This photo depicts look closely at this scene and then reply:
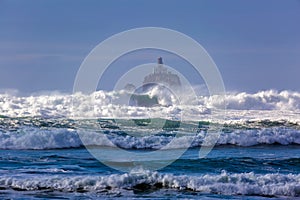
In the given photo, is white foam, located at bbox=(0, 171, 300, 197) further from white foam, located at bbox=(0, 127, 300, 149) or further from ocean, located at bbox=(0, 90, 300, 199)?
white foam, located at bbox=(0, 127, 300, 149)

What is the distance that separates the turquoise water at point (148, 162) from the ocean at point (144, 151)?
1.4 inches

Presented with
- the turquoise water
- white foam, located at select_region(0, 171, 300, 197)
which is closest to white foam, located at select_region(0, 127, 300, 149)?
the turquoise water

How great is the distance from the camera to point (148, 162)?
97.7 feet

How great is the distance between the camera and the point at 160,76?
126 ft

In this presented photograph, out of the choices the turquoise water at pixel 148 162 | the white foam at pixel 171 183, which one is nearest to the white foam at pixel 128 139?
the turquoise water at pixel 148 162

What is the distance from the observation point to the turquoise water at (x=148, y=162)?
19.9m

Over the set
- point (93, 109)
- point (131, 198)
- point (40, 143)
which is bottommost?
point (131, 198)

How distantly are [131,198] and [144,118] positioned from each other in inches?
1175

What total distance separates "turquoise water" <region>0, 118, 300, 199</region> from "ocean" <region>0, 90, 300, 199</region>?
0.03m

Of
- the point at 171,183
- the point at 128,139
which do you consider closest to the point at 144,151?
the point at 128,139

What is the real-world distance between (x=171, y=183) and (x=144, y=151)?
15.8 metres

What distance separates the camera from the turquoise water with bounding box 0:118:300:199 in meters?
19.9

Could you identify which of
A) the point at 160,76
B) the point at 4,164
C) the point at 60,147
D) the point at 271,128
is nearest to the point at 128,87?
the point at 160,76

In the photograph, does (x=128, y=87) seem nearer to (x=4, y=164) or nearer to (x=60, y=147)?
(x=60, y=147)
